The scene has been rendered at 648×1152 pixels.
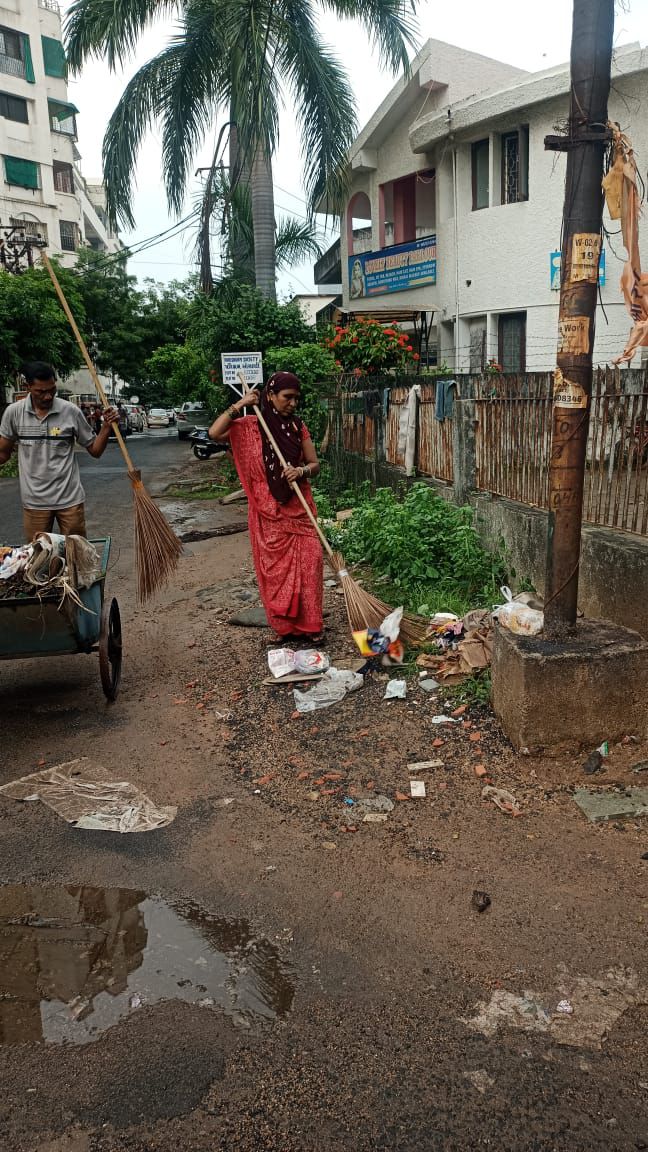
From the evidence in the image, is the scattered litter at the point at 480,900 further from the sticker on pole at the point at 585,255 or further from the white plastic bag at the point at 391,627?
the sticker on pole at the point at 585,255

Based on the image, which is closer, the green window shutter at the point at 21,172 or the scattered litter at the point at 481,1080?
the scattered litter at the point at 481,1080

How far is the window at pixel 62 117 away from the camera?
39.3 meters

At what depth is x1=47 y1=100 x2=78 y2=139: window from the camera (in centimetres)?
3928

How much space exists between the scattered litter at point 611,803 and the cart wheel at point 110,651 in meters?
2.60

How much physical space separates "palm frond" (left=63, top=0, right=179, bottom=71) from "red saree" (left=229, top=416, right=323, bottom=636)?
1210 cm

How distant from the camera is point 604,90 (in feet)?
12.0

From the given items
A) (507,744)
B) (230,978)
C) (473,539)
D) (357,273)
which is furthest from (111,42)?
(230,978)

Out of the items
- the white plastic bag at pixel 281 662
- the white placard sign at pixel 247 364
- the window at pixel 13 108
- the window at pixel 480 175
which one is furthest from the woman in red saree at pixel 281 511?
the window at pixel 13 108

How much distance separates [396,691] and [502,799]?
1228mm

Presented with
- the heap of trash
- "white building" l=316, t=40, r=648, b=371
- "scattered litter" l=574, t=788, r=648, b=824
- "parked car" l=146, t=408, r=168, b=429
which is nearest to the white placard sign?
"white building" l=316, t=40, r=648, b=371

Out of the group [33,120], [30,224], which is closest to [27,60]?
[33,120]

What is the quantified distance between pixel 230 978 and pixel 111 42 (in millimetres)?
15800

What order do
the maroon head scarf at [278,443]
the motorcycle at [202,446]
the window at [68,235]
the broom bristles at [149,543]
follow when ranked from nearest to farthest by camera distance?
the broom bristles at [149,543] < the maroon head scarf at [278,443] < the motorcycle at [202,446] < the window at [68,235]

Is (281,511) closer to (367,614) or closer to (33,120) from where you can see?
(367,614)
